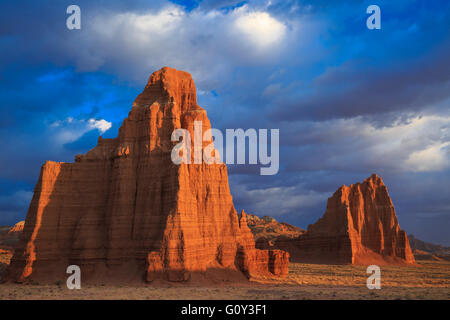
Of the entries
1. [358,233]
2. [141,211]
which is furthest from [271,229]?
[141,211]

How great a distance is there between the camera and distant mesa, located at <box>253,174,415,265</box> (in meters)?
83.9

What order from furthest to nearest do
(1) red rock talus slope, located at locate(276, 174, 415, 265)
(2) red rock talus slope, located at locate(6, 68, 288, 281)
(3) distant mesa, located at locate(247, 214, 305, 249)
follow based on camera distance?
(3) distant mesa, located at locate(247, 214, 305, 249) → (1) red rock talus slope, located at locate(276, 174, 415, 265) → (2) red rock talus slope, located at locate(6, 68, 288, 281)

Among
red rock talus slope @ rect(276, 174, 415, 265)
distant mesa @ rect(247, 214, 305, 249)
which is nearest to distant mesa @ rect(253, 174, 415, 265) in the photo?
red rock talus slope @ rect(276, 174, 415, 265)

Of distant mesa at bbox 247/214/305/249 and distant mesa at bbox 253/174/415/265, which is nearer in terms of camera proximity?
distant mesa at bbox 253/174/415/265

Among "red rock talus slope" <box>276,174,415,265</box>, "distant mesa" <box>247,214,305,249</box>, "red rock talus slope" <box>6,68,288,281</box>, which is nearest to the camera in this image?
"red rock talus slope" <box>6,68,288,281</box>

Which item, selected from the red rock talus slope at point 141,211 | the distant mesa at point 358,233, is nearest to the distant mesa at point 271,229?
the distant mesa at point 358,233

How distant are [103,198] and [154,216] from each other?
6992 millimetres

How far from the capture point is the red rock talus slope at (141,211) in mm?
37094

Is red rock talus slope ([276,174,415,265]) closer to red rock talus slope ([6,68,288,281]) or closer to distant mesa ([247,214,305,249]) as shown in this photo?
distant mesa ([247,214,305,249])

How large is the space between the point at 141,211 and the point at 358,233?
63.3 meters

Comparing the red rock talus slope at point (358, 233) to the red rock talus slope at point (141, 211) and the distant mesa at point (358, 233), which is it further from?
the red rock talus slope at point (141, 211)
